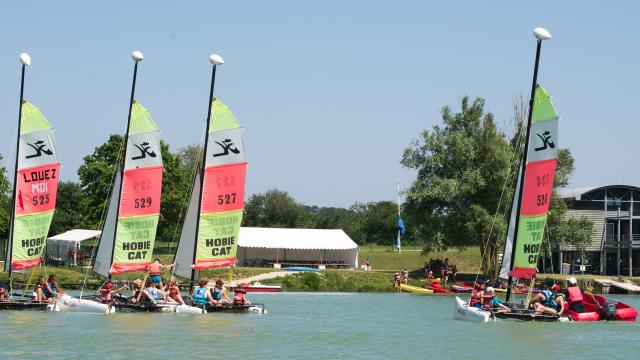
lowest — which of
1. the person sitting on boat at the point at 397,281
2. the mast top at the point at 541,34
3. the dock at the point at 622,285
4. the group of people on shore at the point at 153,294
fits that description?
the group of people on shore at the point at 153,294

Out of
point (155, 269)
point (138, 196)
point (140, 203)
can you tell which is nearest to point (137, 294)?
point (155, 269)

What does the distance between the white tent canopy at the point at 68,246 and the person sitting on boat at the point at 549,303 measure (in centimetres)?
4294

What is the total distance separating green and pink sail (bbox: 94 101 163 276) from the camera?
41.6m

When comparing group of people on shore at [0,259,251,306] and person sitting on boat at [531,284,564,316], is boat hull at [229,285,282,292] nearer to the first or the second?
group of people on shore at [0,259,251,306]

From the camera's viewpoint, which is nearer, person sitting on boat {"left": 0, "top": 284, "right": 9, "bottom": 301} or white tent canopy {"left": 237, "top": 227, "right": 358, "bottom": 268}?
person sitting on boat {"left": 0, "top": 284, "right": 9, "bottom": 301}

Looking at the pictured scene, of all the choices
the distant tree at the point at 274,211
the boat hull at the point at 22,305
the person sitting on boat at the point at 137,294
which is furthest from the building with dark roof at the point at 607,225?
the distant tree at the point at 274,211

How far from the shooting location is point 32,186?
42.0m

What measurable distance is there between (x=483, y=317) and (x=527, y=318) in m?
1.77

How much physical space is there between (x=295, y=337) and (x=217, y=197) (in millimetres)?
8730

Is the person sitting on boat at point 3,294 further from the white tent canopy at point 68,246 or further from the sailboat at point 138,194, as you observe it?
the white tent canopy at point 68,246

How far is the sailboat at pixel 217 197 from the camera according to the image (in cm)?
4044

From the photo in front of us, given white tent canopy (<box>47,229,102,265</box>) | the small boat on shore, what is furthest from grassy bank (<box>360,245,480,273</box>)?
white tent canopy (<box>47,229,102,265</box>)

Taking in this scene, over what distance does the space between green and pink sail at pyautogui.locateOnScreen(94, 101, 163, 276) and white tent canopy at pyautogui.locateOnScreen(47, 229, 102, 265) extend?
32524 millimetres

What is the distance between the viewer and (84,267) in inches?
2788
